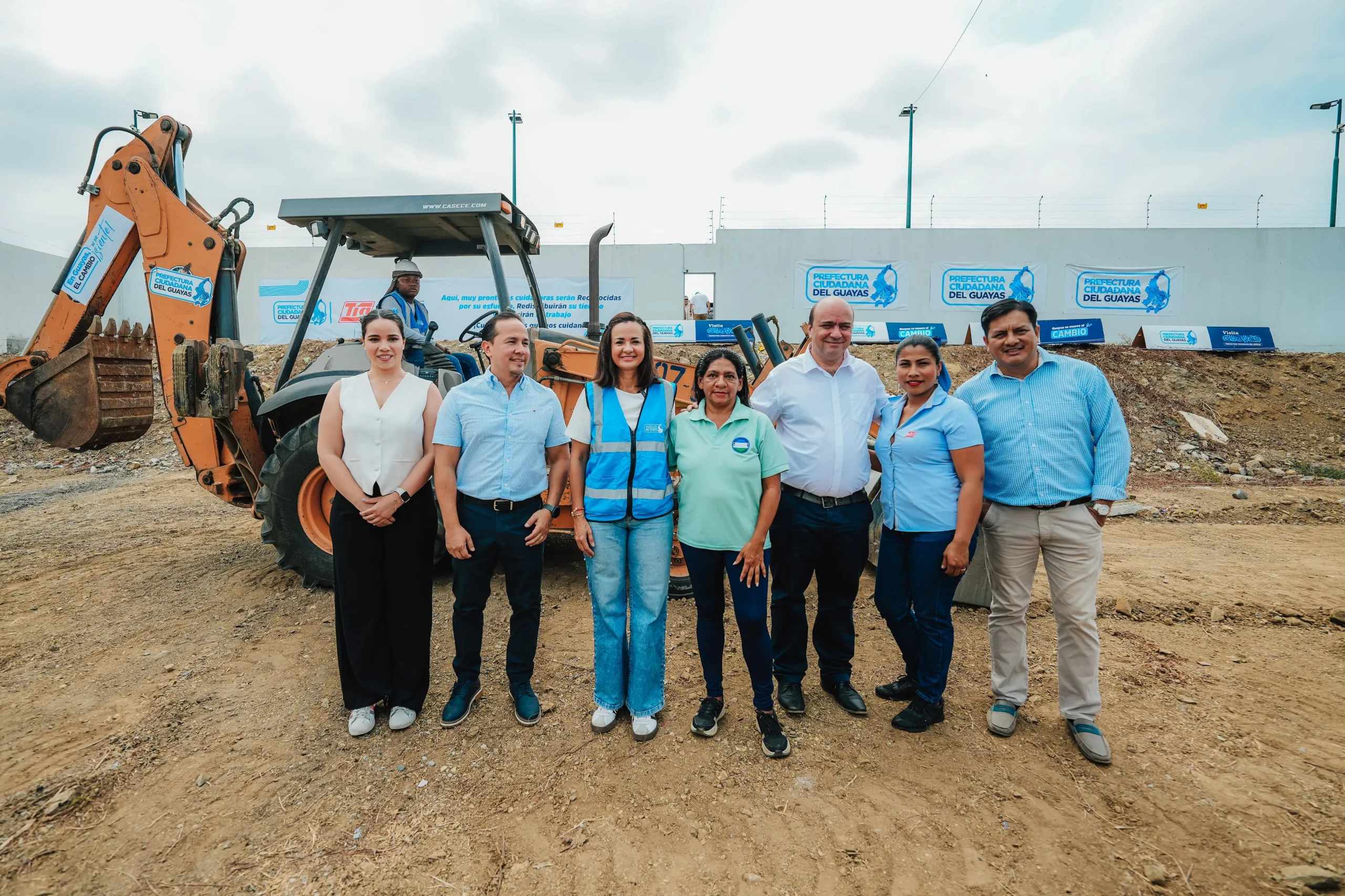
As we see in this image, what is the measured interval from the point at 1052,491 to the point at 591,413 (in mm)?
1849

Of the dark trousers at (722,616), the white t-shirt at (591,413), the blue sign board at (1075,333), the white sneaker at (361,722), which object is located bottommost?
the white sneaker at (361,722)

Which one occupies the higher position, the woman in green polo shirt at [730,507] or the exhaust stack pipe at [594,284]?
the exhaust stack pipe at [594,284]

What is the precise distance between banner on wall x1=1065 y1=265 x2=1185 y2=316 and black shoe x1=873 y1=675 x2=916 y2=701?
1727cm

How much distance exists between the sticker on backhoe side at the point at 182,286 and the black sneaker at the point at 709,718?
3906mm

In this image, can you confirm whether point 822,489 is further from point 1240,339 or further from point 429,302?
point 1240,339

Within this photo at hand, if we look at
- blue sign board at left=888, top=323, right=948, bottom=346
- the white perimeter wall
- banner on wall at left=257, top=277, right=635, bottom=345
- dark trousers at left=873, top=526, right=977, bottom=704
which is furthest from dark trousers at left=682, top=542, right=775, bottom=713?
the white perimeter wall

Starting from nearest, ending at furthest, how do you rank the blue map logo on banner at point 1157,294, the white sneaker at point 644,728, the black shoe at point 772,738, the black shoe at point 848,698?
the black shoe at point 772,738, the white sneaker at point 644,728, the black shoe at point 848,698, the blue map logo on banner at point 1157,294

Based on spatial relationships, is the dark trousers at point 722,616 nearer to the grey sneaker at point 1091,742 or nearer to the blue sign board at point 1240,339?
the grey sneaker at point 1091,742

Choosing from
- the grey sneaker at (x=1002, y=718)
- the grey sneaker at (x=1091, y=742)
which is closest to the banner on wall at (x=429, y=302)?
the grey sneaker at (x=1002, y=718)

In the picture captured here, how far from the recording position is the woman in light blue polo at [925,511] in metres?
2.74

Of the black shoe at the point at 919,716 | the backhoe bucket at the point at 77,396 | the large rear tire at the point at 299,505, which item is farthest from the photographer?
the backhoe bucket at the point at 77,396

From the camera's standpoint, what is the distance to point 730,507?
2.62 m

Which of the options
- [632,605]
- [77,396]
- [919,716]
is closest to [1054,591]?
[919,716]

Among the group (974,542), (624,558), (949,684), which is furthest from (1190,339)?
(624,558)
